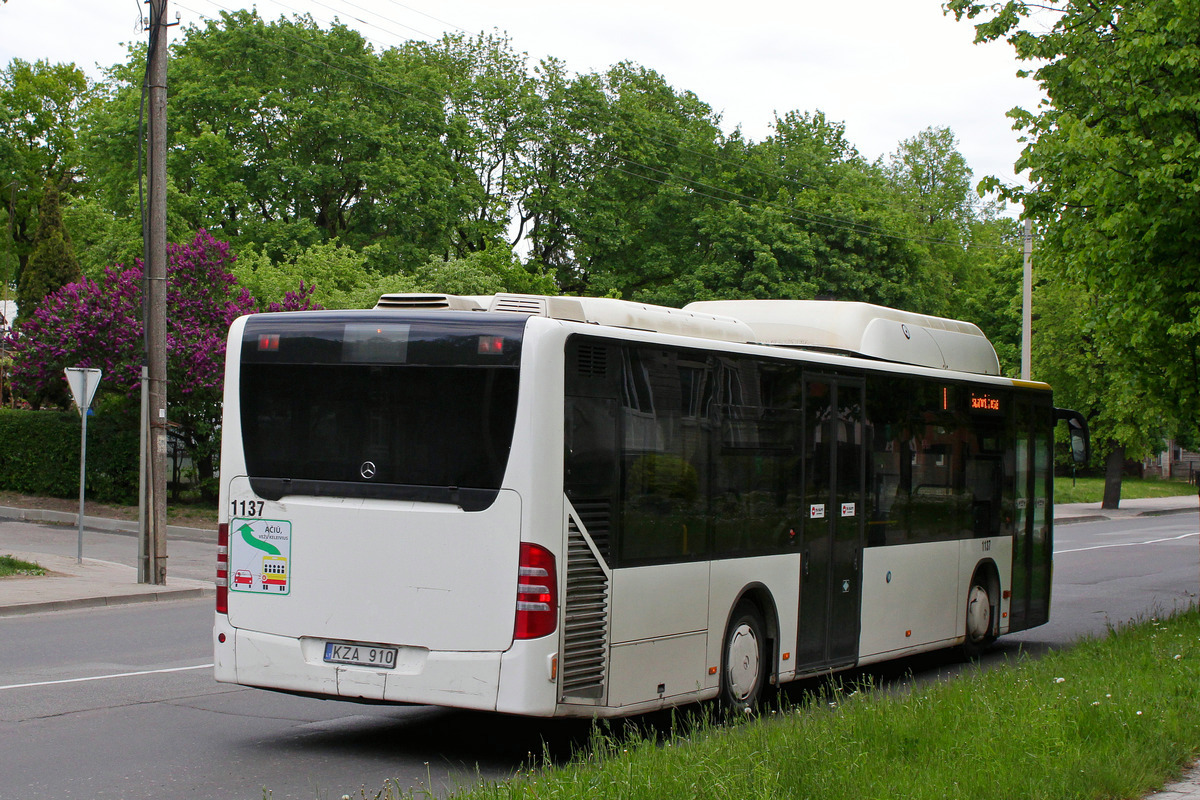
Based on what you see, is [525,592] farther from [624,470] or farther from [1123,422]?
[1123,422]

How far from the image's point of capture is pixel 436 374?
7.48 m

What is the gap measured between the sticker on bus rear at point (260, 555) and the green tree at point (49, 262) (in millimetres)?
40724

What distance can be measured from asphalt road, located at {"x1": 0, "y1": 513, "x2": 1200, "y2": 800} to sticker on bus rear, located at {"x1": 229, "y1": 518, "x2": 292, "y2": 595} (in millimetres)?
1009

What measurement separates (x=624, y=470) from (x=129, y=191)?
129 ft

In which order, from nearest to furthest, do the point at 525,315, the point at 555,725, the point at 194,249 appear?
the point at 525,315, the point at 555,725, the point at 194,249

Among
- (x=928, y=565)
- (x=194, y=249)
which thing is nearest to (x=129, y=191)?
(x=194, y=249)

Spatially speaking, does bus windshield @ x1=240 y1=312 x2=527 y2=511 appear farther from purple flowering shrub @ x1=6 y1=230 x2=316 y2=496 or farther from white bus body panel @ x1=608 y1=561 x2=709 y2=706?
purple flowering shrub @ x1=6 y1=230 x2=316 y2=496

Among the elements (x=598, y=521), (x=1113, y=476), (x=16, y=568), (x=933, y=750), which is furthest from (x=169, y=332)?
(x=1113, y=476)

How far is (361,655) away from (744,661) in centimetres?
289

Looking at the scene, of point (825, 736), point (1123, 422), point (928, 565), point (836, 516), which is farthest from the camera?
point (1123, 422)

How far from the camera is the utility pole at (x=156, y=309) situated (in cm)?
1784

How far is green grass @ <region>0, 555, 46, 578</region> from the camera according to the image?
1838cm

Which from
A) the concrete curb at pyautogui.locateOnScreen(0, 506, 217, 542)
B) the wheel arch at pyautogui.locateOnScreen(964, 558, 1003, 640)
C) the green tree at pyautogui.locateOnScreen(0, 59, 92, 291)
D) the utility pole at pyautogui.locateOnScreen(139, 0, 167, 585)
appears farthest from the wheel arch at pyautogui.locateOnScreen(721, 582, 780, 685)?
the green tree at pyautogui.locateOnScreen(0, 59, 92, 291)

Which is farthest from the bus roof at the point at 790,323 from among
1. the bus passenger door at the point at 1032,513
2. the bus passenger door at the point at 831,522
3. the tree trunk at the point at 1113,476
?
the tree trunk at the point at 1113,476
